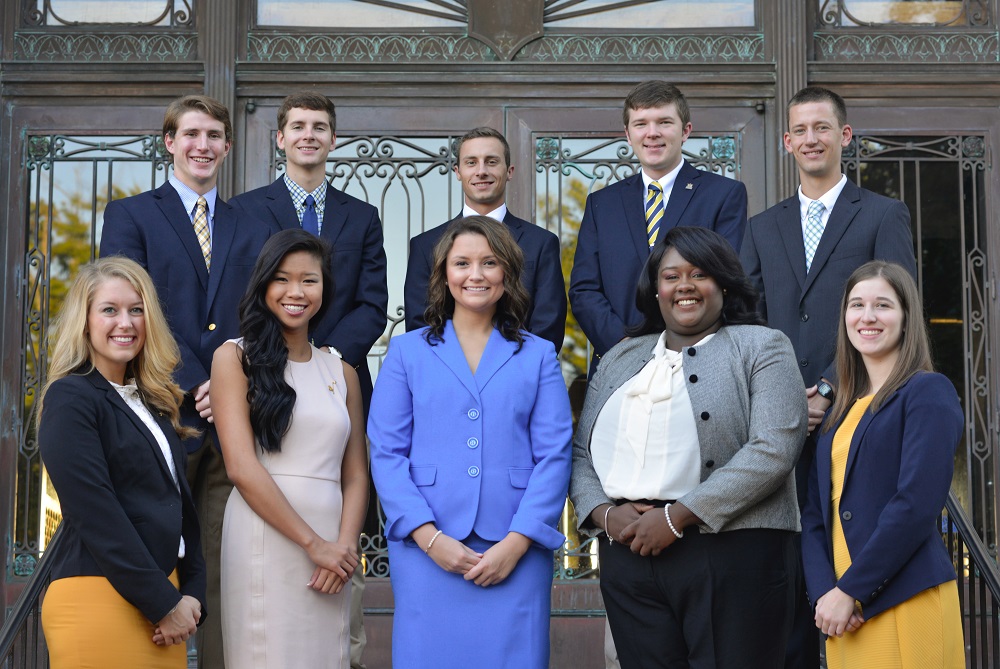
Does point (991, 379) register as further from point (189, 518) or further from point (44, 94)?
point (44, 94)

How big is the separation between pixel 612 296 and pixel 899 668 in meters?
1.77

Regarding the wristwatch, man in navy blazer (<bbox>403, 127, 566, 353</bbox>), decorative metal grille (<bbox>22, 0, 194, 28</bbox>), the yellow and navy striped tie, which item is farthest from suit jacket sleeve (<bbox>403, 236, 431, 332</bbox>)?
decorative metal grille (<bbox>22, 0, 194, 28</bbox>)

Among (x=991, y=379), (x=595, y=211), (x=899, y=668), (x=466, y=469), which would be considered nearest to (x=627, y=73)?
(x=595, y=211)

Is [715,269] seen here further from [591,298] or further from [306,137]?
[306,137]

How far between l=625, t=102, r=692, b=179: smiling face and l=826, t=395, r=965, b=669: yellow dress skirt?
5.83ft

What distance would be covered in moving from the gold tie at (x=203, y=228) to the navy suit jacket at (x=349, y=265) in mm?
167

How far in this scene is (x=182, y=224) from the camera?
190 inches

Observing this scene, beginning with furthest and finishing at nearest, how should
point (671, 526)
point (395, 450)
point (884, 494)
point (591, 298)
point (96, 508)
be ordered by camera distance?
point (591, 298), point (395, 450), point (884, 494), point (671, 526), point (96, 508)

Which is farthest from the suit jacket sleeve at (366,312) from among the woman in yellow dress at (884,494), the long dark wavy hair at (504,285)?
the woman in yellow dress at (884,494)

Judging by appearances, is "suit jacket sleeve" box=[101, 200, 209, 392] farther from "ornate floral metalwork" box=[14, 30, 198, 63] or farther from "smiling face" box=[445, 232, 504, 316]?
"ornate floral metalwork" box=[14, 30, 198, 63]

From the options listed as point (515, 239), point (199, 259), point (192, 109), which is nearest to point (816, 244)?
point (515, 239)

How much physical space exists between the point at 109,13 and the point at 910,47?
4.30 meters

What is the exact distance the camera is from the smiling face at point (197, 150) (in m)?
4.92

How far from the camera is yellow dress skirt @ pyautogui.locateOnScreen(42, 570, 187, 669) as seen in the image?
144 inches
